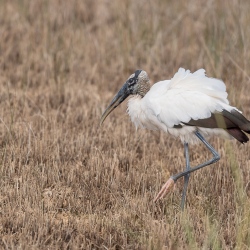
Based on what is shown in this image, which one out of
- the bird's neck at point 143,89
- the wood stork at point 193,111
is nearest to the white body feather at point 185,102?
the wood stork at point 193,111

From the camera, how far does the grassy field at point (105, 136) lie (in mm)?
4871

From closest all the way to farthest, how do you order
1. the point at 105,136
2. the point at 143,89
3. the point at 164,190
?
the point at 164,190
the point at 143,89
the point at 105,136

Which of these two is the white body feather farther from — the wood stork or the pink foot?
the pink foot

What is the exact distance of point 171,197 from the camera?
552cm

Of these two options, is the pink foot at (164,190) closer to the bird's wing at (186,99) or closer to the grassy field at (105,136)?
the grassy field at (105,136)

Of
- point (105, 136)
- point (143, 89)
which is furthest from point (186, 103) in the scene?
point (105, 136)

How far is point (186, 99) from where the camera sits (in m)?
5.33

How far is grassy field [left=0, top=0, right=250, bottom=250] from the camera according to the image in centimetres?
487

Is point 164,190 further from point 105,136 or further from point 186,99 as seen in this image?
point 105,136

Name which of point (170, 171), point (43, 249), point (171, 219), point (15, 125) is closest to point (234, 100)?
point (170, 171)

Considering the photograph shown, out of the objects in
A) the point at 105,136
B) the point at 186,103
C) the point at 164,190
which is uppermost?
the point at 186,103

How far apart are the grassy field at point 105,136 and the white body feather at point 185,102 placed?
0.36m

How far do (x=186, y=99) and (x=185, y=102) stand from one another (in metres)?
0.03

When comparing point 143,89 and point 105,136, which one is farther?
point 105,136
